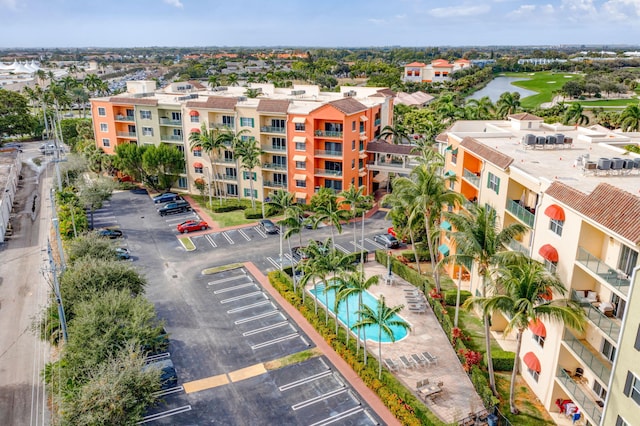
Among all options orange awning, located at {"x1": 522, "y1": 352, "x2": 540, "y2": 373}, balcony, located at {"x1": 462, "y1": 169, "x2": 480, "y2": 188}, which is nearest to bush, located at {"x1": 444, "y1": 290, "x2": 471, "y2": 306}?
balcony, located at {"x1": 462, "y1": 169, "x2": 480, "y2": 188}

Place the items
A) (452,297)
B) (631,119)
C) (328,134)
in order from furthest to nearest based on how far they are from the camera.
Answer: (631,119) < (328,134) < (452,297)

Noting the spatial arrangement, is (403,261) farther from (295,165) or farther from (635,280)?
(635,280)

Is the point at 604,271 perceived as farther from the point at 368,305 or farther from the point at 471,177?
the point at 368,305

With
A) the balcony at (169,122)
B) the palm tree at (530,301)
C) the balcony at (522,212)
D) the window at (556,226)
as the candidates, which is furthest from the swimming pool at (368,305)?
the balcony at (169,122)

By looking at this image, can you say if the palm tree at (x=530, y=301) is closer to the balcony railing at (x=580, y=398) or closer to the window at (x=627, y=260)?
the window at (x=627, y=260)

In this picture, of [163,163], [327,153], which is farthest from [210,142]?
[327,153]
